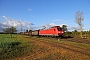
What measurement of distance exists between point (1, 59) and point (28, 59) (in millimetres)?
2436

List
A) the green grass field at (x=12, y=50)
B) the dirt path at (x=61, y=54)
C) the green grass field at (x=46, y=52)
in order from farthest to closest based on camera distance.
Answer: the green grass field at (x=12, y=50)
the green grass field at (x=46, y=52)
the dirt path at (x=61, y=54)

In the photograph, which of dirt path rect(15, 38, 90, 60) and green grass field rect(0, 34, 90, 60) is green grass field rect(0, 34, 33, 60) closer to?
green grass field rect(0, 34, 90, 60)

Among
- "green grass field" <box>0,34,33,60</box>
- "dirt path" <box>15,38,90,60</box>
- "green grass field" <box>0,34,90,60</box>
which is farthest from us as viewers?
"green grass field" <box>0,34,33,60</box>

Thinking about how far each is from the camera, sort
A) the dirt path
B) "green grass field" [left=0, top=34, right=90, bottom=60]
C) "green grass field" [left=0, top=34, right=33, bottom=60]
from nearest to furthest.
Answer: the dirt path < "green grass field" [left=0, top=34, right=90, bottom=60] < "green grass field" [left=0, top=34, right=33, bottom=60]

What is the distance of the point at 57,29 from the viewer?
41844 millimetres

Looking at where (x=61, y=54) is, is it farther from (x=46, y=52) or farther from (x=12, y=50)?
(x=12, y=50)

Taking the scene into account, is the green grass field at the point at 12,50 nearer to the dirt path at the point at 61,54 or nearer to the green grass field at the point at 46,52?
the green grass field at the point at 46,52

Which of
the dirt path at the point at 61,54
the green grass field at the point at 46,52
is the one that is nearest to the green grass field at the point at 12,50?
the green grass field at the point at 46,52

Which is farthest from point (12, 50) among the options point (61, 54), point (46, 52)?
point (61, 54)

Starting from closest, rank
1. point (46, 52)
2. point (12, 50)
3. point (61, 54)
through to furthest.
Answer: point (61, 54), point (46, 52), point (12, 50)

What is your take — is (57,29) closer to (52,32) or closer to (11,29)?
(52,32)

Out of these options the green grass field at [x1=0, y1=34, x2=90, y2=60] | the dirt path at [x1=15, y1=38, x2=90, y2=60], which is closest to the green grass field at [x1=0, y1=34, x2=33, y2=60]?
the green grass field at [x1=0, y1=34, x2=90, y2=60]

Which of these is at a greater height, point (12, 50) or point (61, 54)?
point (12, 50)

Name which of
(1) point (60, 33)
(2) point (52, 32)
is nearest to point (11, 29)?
(2) point (52, 32)
